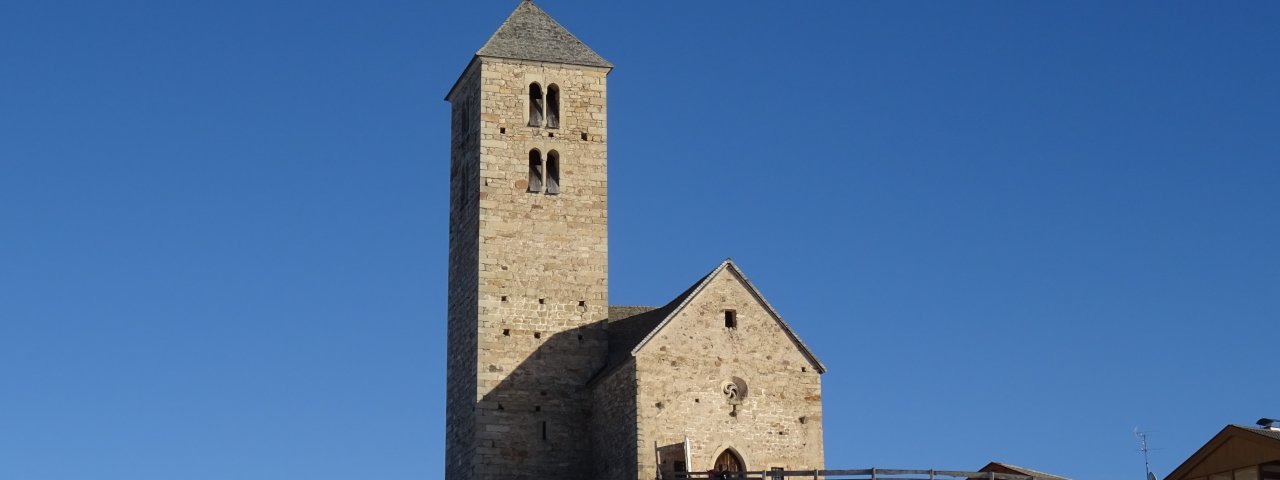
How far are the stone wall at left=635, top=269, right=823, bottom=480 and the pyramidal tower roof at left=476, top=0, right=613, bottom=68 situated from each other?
10.6 m

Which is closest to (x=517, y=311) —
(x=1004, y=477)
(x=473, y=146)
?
(x=473, y=146)

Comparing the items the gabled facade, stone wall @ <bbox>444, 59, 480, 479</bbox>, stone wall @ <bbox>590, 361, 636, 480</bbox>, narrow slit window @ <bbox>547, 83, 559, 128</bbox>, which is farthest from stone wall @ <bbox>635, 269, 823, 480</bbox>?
narrow slit window @ <bbox>547, 83, 559, 128</bbox>

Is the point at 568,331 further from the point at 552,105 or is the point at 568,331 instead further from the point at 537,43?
the point at 537,43

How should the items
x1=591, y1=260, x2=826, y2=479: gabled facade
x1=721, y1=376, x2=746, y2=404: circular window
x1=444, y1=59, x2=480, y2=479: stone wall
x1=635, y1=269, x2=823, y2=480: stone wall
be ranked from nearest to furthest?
x1=591, y1=260, x2=826, y2=479: gabled facade < x1=635, y1=269, x2=823, y2=480: stone wall < x1=721, y1=376, x2=746, y2=404: circular window < x1=444, y1=59, x2=480, y2=479: stone wall

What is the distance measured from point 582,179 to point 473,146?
12.0ft

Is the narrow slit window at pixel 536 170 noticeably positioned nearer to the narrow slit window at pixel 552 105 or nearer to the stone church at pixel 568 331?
the stone church at pixel 568 331

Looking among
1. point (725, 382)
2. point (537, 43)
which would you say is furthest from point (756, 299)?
point (537, 43)

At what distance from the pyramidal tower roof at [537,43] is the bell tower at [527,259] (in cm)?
5

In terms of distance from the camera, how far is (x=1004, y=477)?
158 ft

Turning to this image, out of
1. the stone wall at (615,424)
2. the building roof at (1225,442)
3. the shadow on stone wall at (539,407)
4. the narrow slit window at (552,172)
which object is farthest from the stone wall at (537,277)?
the building roof at (1225,442)

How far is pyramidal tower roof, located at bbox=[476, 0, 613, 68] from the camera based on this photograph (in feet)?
195

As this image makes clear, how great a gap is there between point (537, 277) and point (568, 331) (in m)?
1.89

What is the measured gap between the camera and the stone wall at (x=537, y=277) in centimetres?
5556

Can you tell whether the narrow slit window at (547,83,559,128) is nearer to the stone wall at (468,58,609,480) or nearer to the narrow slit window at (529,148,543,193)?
the stone wall at (468,58,609,480)
